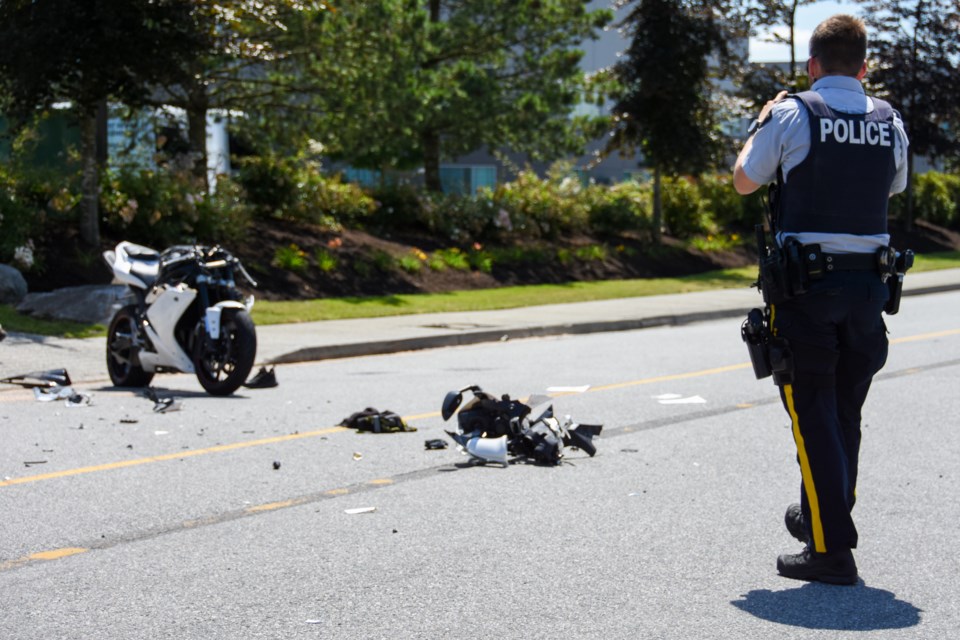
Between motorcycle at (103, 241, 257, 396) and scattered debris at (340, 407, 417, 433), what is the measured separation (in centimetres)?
193

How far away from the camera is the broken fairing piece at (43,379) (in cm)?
1130

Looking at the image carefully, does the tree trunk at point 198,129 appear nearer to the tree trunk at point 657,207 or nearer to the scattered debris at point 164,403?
the scattered debris at point 164,403

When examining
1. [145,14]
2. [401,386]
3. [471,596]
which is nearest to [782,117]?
[471,596]

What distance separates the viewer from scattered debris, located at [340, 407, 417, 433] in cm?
912

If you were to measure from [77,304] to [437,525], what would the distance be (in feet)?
35.1

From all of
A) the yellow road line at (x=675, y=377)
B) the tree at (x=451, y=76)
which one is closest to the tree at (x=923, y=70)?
the tree at (x=451, y=76)

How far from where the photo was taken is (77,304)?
15.9 metres

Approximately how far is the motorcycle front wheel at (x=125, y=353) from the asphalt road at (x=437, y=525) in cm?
64

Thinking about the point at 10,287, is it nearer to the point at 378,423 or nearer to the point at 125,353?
the point at 125,353

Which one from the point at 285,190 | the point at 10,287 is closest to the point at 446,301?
the point at 285,190

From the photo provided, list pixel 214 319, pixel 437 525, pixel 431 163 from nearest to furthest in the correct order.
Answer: pixel 437 525, pixel 214 319, pixel 431 163

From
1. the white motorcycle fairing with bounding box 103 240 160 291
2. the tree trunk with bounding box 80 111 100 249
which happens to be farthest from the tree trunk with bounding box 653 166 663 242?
the white motorcycle fairing with bounding box 103 240 160 291

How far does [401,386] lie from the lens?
11734 millimetres

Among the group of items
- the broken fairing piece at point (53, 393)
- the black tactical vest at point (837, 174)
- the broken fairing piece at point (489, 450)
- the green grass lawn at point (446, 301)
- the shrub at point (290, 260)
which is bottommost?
the broken fairing piece at point (489, 450)
